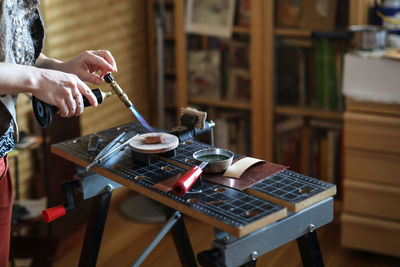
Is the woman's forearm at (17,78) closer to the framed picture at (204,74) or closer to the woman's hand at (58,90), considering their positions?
the woman's hand at (58,90)

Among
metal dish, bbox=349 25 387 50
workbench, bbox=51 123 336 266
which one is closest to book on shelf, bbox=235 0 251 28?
metal dish, bbox=349 25 387 50

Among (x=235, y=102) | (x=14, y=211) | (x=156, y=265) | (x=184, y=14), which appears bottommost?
(x=156, y=265)

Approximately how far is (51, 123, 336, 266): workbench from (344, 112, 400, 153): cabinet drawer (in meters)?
1.15

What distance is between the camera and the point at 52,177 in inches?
110

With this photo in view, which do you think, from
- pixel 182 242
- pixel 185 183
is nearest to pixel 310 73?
pixel 182 242

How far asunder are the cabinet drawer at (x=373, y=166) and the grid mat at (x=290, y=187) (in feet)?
4.08

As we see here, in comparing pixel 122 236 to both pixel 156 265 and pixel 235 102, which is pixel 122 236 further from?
pixel 235 102

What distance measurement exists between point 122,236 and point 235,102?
0.92 meters

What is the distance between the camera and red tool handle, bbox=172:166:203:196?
1.36 m

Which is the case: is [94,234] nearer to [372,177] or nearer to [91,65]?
[91,65]

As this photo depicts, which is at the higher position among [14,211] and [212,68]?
[212,68]

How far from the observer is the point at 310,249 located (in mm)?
1461

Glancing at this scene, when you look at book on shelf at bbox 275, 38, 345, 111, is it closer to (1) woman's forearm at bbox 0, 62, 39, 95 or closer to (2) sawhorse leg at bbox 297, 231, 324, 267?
(2) sawhorse leg at bbox 297, 231, 324, 267

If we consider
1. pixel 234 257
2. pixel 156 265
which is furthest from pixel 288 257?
pixel 234 257
